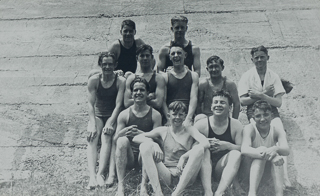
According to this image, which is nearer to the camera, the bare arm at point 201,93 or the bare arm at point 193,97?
the bare arm at point 193,97

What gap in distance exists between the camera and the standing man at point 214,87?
18.2ft

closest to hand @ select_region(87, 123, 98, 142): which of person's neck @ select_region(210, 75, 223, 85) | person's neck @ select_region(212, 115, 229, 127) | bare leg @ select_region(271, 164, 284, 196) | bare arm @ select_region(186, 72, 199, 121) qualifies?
bare arm @ select_region(186, 72, 199, 121)

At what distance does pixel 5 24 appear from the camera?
402 inches

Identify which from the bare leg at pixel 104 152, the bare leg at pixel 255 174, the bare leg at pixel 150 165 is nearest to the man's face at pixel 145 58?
the bare leg at pixel 104 152

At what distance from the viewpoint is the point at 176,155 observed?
16.3ft

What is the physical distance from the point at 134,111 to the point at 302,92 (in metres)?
3.49

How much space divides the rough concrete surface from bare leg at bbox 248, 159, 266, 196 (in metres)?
0.91

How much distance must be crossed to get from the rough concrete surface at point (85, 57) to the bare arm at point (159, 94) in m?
1.36

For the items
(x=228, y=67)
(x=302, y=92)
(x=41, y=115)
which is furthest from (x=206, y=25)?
Answer: (x=41, y=115)

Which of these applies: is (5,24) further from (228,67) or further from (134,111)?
(134,111)

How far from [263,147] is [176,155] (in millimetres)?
1004

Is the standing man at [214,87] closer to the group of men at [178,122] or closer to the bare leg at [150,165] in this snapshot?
the group of men at [178,122]

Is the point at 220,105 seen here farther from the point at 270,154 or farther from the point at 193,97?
the point at 270,154

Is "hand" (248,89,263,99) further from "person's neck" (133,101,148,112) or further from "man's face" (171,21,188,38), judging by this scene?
"person's neck" (133,101,148,112)
